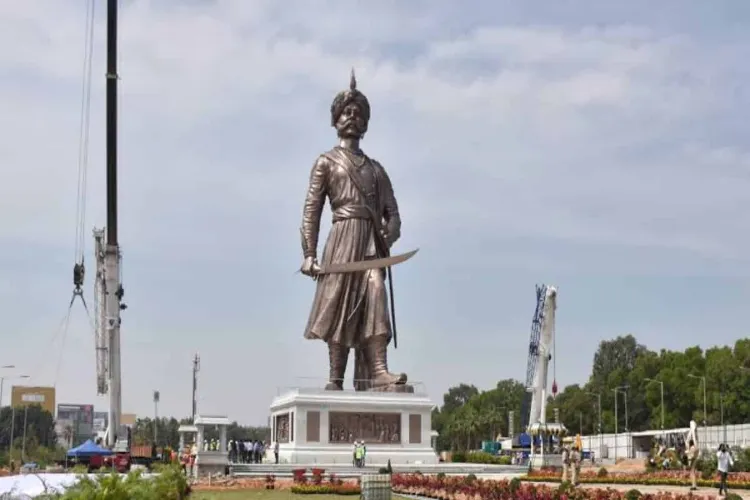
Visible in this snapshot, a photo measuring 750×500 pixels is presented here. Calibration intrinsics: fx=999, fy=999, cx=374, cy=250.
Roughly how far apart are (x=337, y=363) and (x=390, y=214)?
5997 mm

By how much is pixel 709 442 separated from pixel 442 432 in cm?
4279

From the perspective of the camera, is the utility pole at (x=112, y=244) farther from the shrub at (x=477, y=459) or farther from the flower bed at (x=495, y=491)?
the shrub at (x=477, y=459)

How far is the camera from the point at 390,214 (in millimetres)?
37875

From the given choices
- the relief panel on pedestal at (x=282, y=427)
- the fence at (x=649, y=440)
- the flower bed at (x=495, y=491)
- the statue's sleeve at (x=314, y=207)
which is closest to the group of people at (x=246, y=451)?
the relief panel on pedestal at (x=282, y=427)

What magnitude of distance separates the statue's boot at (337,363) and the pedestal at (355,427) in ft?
3.77

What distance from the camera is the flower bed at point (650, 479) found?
81.8ft

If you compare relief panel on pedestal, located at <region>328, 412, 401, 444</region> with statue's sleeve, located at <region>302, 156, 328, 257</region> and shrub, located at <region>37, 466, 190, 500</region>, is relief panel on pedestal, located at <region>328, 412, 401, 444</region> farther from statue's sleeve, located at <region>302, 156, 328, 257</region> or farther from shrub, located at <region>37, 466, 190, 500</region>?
shrub, located at <region>37, 466, 190, 500</region>

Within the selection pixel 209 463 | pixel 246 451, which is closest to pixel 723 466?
pixel 209 463

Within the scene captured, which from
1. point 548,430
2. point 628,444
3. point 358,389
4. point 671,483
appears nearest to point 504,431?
point 628,444

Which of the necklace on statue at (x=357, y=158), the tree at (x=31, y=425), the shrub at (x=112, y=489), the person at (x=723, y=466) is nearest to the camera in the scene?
the shrub at (x=112, y=489)

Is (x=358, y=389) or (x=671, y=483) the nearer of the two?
(x=671, y=483)

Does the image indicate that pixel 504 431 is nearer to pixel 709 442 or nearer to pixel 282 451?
pixel 709 442

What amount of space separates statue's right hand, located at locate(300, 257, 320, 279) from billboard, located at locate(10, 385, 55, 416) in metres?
88.1

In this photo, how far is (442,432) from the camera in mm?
93625
